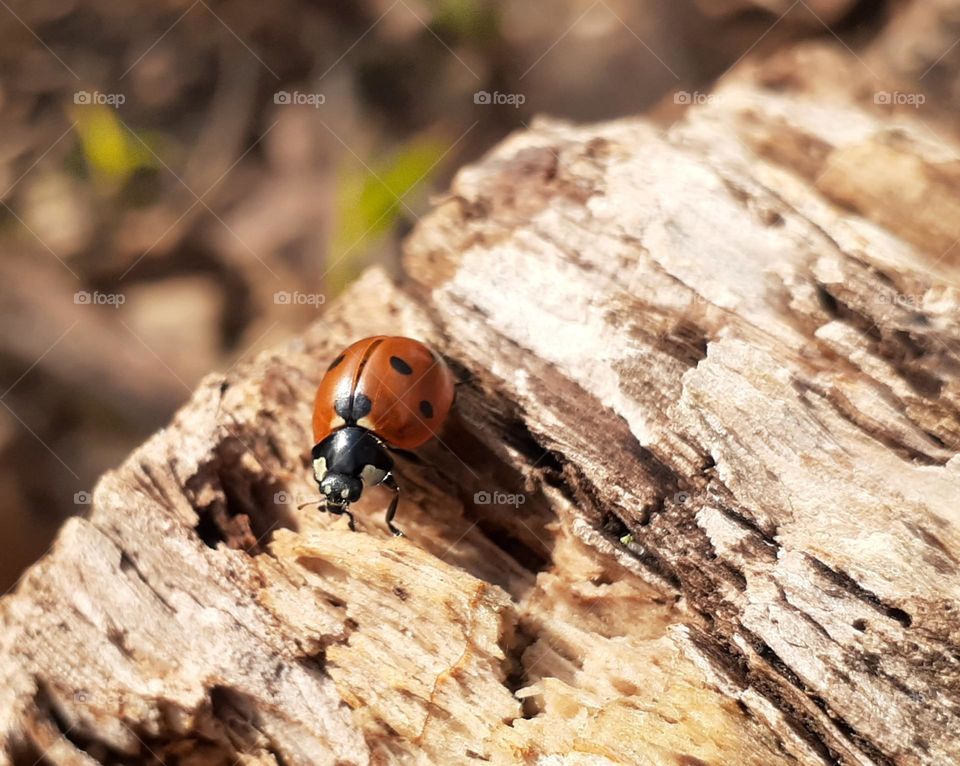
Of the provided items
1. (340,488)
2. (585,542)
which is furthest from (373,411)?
(585,542)

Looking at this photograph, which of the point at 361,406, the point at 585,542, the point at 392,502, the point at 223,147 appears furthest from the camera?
the point at 223,147

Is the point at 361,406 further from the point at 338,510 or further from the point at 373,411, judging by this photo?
the point at 338,510

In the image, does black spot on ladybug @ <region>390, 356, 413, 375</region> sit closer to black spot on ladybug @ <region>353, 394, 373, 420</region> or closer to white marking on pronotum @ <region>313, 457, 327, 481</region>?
black spot on ladybug @ <region>353, 394, 373, 420</region>

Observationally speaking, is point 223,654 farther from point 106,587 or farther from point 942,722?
point 942,722

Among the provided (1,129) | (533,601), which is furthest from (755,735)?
(1,129)

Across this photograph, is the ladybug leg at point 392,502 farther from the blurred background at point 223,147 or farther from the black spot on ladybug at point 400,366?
the blurred background at point 223,147

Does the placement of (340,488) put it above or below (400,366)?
below

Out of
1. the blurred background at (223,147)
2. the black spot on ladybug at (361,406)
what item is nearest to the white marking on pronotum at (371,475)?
the black spot on ladybug at (361,406)
